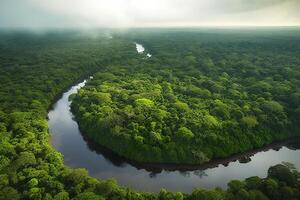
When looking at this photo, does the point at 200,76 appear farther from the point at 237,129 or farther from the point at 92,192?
the point at 92,192

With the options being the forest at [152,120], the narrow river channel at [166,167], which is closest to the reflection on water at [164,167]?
the narrow river channel at [166,167]

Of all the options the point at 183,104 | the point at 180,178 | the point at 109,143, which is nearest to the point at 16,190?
the point at 109,143

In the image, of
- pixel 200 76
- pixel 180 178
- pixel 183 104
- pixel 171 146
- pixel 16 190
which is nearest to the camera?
pixel 16 190

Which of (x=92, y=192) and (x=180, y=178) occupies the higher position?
(x=92, y=192)

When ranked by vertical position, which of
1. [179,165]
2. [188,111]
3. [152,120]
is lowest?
[179,165]

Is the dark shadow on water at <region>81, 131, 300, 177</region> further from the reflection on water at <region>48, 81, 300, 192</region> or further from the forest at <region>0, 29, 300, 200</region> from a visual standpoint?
the forest at <region>0, 29, 300, 200</region>

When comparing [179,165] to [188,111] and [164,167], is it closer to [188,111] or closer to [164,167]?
[164,167]

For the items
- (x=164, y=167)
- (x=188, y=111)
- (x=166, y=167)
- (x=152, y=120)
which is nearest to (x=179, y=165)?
(x=166, y=167)
